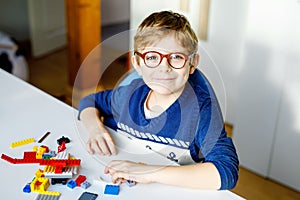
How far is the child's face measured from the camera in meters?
0.93

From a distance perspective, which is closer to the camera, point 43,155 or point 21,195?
point 21,195

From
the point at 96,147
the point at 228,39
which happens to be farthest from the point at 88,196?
the point at 228,39

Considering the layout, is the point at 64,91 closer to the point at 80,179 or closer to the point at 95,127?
the point at 95,127

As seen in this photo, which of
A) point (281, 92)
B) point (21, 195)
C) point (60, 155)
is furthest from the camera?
point (281, 92)

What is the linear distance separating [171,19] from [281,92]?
1019 mm

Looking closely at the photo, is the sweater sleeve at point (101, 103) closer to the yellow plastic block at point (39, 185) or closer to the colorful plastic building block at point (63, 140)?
the colorful plastic building block at point (63, 140)

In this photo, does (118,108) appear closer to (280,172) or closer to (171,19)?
(171,19)

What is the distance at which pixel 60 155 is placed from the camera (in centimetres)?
99

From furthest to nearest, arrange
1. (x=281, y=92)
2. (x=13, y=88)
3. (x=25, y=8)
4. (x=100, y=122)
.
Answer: (x=25, y=8), (x=281, y=92), (x=13, y=88), (x=100, y=122)

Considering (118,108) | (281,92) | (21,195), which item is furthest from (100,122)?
(281,92)

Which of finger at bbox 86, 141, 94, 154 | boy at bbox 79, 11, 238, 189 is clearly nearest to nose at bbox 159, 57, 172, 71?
boy at bbox 79, 11, 238, 189

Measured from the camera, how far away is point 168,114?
108 cm

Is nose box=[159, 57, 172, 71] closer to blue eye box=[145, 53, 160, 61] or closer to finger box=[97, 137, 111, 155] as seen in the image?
blue eye box=[145, 53, 160, 61]

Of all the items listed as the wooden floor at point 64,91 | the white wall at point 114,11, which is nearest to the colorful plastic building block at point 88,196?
the wooden floor at point 64,91
